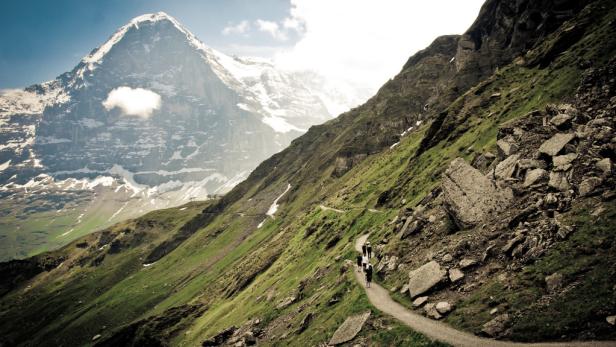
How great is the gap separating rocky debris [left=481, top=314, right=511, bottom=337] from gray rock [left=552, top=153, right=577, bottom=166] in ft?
52.3

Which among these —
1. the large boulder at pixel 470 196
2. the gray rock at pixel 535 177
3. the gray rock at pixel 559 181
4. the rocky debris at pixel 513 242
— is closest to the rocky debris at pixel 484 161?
the large boulder at pixel 470 196

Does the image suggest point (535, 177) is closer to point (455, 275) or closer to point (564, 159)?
point (564, 159)

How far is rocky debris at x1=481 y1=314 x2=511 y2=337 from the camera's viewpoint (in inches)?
958

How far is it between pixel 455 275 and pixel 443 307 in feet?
11.9

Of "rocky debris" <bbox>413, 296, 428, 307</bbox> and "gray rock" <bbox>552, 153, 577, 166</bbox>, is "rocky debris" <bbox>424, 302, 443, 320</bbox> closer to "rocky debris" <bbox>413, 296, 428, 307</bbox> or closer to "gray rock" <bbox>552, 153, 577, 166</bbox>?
"rocky debris" <bbox>413, 296, 428, 307</bbox>

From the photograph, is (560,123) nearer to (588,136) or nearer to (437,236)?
(588,136)

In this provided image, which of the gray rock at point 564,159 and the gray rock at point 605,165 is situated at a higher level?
the gray rock at point 564,159

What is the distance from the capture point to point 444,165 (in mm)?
67875

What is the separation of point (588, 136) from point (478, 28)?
512 ft

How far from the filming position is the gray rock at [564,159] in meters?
32.8

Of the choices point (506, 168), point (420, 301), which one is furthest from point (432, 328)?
point (506, 168)

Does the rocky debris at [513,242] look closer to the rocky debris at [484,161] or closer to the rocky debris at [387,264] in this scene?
the rocky debris at [387,264]

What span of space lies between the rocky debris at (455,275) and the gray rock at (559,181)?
10.7 meters

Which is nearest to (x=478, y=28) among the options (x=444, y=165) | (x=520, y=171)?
(x=444, y=165)
